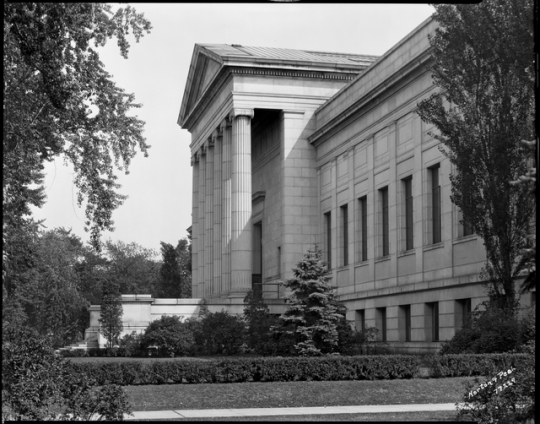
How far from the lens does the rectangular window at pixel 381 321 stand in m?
48.2

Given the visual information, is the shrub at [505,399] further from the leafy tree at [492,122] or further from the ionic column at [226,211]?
the ionic column at [226,211]

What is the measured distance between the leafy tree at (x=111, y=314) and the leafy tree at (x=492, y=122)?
3171 cm

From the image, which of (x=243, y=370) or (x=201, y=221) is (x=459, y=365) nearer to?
(x=243, y=370)

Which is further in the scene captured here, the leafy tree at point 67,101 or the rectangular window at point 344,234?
the rectangular window at point 344,234

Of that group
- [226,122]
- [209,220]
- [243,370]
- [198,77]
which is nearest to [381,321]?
[226,122]

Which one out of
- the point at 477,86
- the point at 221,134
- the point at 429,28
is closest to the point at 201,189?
the point at 221,134

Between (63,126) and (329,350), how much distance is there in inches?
894

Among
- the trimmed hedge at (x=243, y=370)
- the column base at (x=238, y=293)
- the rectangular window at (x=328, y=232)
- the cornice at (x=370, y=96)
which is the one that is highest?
the cornice at (x=370, y=96)

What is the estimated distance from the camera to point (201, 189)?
7575cm

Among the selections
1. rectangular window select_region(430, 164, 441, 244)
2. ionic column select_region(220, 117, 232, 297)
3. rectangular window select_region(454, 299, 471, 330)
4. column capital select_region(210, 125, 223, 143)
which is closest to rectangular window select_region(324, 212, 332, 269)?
ionic column select_region(220, 117, 232, 297)

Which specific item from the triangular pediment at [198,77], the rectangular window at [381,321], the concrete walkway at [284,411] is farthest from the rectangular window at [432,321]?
the triangular pediment at [198,77]

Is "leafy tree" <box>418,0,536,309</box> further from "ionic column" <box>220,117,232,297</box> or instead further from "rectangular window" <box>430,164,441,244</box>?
"ionic column" <box>220,117,232,297</box>

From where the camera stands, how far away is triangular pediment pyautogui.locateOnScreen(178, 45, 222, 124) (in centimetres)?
6625

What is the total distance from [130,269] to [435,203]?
78.5m
